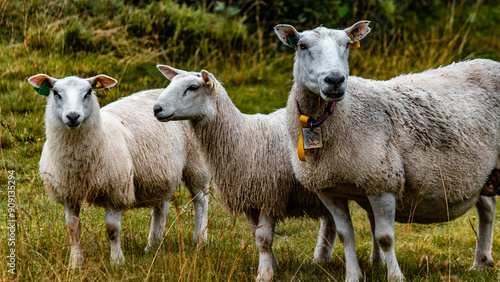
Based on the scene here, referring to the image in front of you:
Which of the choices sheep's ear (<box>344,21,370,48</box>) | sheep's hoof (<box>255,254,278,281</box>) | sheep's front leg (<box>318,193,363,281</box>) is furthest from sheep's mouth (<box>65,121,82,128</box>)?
sheep's ear (<box>344,21,370,48</box>)

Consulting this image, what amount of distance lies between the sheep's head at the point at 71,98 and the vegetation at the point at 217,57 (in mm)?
967

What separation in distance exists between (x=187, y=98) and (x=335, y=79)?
4.34 feet

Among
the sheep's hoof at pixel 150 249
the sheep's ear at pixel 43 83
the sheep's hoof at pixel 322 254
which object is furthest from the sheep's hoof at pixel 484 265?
the sheep's ear at pixel 43 83

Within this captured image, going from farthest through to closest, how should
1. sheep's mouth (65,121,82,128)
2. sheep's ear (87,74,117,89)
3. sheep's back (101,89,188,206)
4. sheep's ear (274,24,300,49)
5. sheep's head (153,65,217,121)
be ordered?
1. sheep's back (101,89,188,206)
2. sheep's ear (87,74,117,89)
3. sheep's mouth (65,121,82,128)
4. sheep's head (153,65,217,121)
5. sheep's ear (274,24,300,49)

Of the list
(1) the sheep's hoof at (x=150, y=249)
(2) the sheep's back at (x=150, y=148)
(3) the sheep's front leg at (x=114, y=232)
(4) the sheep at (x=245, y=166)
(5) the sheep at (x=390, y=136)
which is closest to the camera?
(5) the sheep at (x=390, y=136)

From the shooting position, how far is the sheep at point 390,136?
3.88 m

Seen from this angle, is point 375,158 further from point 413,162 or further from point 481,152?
point 481,152

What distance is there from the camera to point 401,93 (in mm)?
4320

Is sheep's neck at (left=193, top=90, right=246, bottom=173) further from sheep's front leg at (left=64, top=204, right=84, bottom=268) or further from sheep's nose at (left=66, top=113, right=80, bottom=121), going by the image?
sheep's front leg at (left=64, top=204, right=84, bottom=268)

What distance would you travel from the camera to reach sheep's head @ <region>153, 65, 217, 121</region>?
4309mm

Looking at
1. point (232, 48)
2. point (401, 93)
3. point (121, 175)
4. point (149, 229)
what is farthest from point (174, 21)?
point (401, 93)

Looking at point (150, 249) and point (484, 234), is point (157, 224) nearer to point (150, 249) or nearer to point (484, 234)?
point (150, 249)

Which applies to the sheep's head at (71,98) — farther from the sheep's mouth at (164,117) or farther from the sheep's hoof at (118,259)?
the sheep's hoof at (118,259)

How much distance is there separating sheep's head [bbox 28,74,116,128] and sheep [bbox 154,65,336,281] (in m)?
0.65
